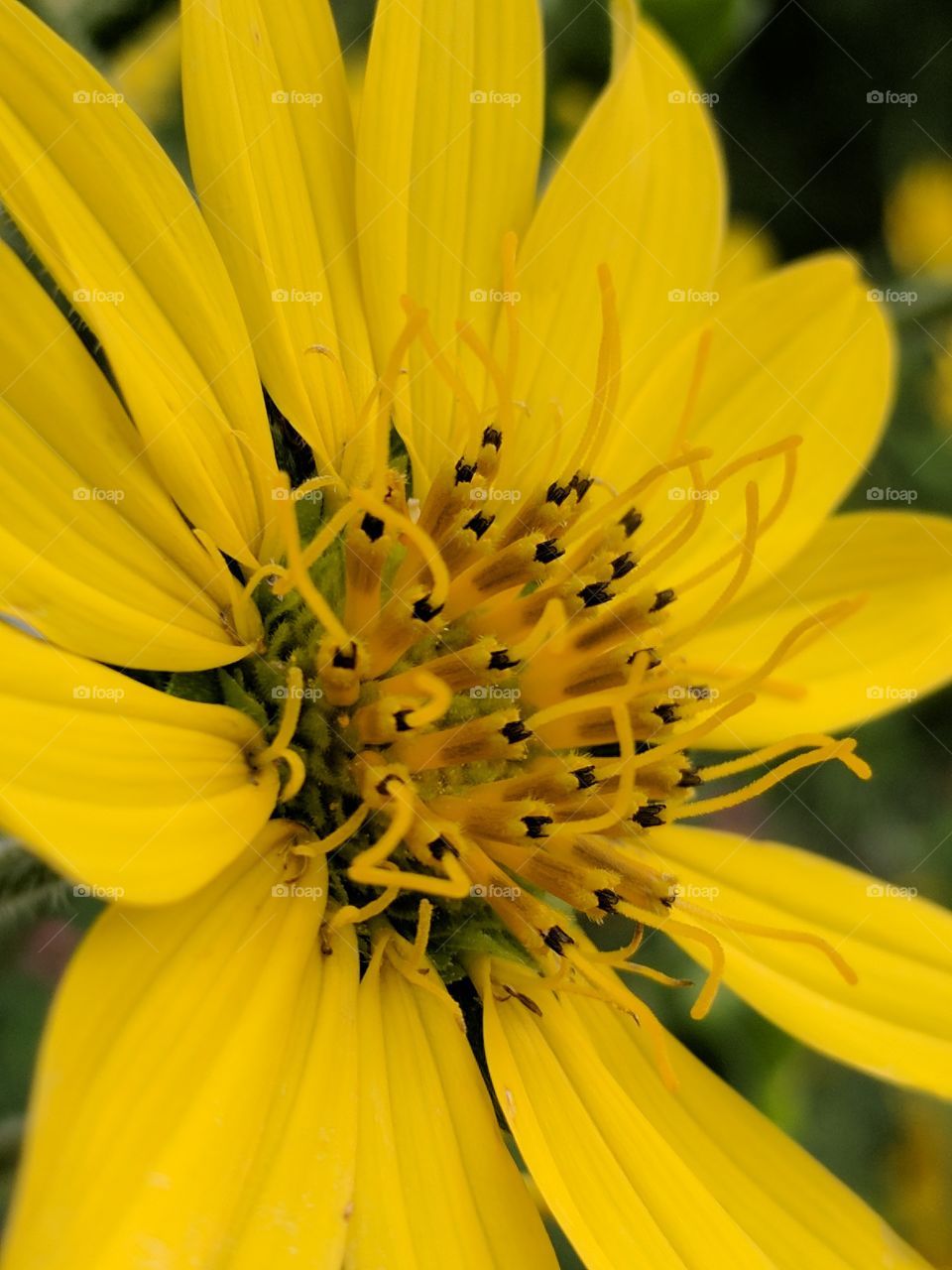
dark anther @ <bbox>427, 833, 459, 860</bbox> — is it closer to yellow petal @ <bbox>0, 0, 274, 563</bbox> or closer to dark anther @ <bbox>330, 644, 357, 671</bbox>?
dark anther @ <bbox>330, 644, 357, 671</bbox>

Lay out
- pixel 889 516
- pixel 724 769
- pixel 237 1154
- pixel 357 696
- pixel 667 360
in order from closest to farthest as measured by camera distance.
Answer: pixel 237 1154, pixel 357 696, pixel 724 769, pixel 667 360, pixel 889 516

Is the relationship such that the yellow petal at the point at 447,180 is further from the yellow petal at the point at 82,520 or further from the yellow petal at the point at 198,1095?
the yellow petal at the point at 198,1095

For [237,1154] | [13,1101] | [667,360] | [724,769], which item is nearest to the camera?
[237,1154]

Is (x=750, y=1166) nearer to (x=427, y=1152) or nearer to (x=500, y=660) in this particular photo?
(x=427, y=1152)

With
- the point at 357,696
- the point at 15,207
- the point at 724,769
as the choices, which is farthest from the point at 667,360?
the point at 15,207

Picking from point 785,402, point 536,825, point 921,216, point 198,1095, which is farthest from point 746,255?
point 198,1095

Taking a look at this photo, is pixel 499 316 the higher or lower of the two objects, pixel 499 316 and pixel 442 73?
the lower

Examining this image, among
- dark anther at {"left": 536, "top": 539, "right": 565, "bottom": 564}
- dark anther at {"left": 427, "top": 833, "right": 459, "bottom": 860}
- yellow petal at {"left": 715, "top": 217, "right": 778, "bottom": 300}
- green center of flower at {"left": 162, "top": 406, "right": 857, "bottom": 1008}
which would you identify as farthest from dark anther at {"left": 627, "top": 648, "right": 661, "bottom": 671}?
yellow petal at {"left": 715, "top": 217, "right": 778, "bottom": 300}

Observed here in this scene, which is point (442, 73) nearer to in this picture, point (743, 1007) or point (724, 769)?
point (724, 769)
